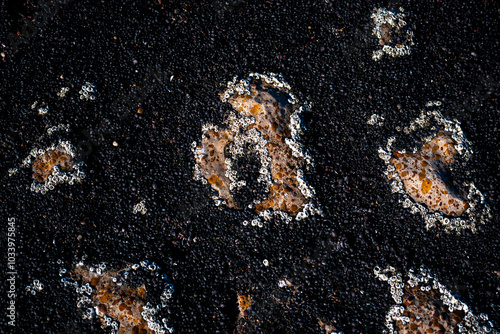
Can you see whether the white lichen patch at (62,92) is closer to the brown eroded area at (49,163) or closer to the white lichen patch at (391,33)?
the brown eroded area at (49,163)

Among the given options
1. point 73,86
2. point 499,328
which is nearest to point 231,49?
point 73,86

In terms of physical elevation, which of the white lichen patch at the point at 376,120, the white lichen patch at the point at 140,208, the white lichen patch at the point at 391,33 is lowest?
the white lichen patch at the point at 140,208

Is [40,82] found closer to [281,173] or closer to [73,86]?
[73,86]

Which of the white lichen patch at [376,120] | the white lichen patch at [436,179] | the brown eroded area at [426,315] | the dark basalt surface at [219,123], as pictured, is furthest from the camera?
the white lichen patch at [376,120]

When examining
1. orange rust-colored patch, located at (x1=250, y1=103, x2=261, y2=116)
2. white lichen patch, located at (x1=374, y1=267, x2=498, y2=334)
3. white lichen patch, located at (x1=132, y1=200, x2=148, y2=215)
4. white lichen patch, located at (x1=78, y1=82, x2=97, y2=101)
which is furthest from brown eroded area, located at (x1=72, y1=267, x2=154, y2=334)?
white lichen patch, located at (x1=374, y1=267, x2=498, y2=334)

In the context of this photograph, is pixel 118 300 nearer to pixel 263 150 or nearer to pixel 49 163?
pixel 49 163

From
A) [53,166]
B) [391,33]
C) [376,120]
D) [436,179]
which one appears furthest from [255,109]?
[53,166]

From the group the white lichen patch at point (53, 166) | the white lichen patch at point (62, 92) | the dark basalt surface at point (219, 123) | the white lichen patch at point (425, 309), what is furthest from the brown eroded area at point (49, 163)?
the white lichen patch at point (425, 309)
